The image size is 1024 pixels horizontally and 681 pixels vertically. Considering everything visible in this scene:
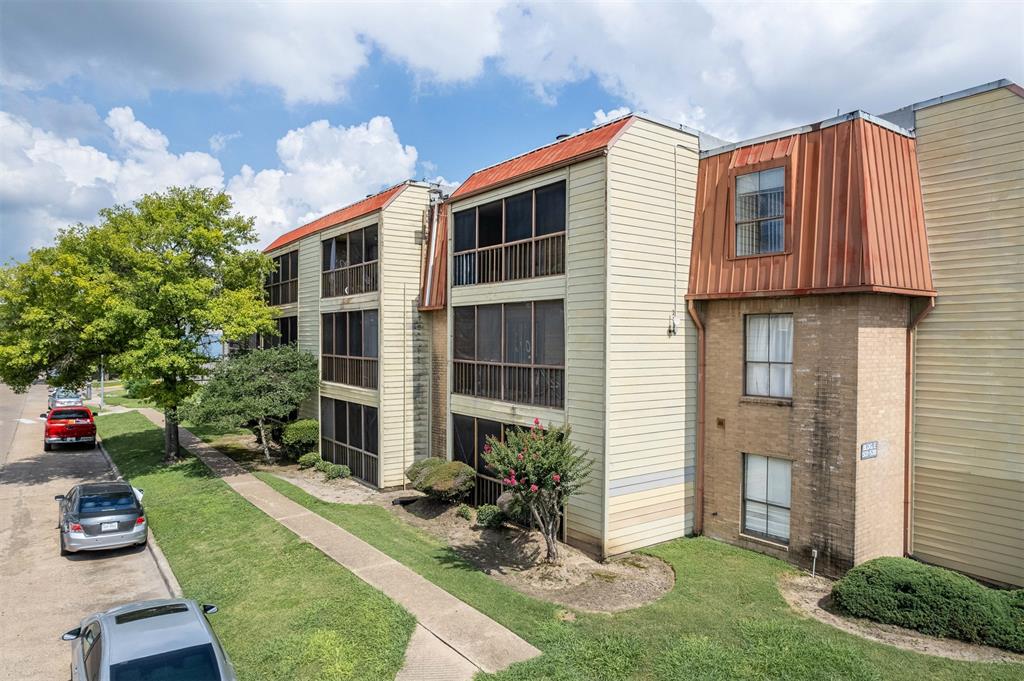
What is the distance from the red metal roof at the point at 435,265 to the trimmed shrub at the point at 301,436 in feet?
24.1

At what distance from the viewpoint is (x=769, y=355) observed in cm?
1234

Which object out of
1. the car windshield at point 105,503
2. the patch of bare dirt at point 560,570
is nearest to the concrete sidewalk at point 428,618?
the patch of bare dirt at point 560,570

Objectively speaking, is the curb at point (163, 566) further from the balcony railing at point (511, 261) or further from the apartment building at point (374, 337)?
the balcony railing at point (511, 261)

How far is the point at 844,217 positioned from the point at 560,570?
8470mm

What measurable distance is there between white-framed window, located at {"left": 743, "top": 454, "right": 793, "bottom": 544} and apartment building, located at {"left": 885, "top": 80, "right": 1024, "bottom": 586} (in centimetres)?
245

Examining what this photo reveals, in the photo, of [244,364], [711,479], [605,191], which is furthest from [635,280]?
[244,364]

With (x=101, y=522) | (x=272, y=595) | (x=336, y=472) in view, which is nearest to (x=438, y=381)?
(x=336, y=472)

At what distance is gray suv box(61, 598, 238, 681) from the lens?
21.3 feet

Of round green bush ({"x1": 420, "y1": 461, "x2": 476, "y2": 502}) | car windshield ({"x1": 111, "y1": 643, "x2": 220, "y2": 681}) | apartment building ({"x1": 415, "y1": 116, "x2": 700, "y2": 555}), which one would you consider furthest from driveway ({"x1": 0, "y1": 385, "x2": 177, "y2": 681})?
apartment building ({"x1": 415, "y1": 116, "x2": 700, "y2": 555})

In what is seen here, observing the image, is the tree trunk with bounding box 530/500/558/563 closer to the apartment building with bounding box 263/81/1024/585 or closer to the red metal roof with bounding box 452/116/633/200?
the apartment building with bounding box 263/81/1024/585

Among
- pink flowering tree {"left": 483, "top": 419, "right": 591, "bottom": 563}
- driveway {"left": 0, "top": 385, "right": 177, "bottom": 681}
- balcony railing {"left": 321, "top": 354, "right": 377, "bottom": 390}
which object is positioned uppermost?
balcony railing {"left": 321, "top": 354, "right": 377, "bottom": 390}

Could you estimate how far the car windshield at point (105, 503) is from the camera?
13473 millimetres

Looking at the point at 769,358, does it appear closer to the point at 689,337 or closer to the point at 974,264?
the point at 689,337

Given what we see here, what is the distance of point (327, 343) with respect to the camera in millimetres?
21922
